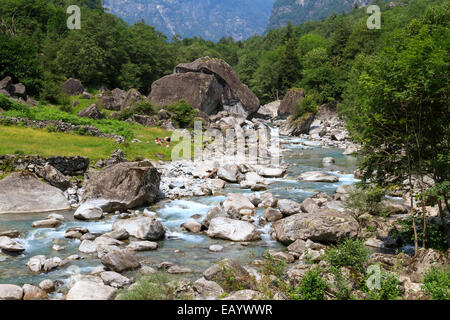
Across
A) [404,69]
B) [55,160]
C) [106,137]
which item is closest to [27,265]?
[55,160]

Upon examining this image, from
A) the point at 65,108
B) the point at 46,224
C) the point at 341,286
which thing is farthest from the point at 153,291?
the point at 65,108

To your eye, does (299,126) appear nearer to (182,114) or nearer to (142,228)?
(182,114)

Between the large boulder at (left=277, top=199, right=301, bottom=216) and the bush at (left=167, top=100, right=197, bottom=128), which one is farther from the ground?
the bush at (left=167, top=100, right=197, bottom=128)

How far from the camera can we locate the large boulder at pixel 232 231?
44.9 feet

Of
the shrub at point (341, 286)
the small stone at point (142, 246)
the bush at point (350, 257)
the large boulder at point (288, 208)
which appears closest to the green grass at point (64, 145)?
the small stone at point (142, 246)

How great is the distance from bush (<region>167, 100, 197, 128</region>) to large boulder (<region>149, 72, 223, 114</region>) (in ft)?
19.4

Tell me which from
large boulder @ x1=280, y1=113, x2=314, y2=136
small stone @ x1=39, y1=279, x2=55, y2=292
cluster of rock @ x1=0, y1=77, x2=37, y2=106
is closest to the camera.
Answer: small stone @ x1=39, y1=279, x2=55, y2=292

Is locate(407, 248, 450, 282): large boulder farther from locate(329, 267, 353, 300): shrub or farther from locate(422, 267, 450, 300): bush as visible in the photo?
locate(329, 267, 353, 300): shrub

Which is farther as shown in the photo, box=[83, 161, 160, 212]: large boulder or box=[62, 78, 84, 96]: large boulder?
box=[62, 78, 84, 96]: large boulder

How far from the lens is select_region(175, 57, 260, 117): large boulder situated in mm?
59062

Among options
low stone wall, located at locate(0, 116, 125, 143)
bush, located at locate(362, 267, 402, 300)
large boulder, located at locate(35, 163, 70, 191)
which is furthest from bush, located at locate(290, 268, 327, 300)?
low stone wall, located at locate(0, 116, 125, 143)

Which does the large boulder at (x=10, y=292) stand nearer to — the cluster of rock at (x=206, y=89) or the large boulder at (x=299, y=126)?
the cluster of rock at (x=206, y=89)

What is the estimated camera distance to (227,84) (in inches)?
2415

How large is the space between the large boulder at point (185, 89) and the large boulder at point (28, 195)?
38287mm
